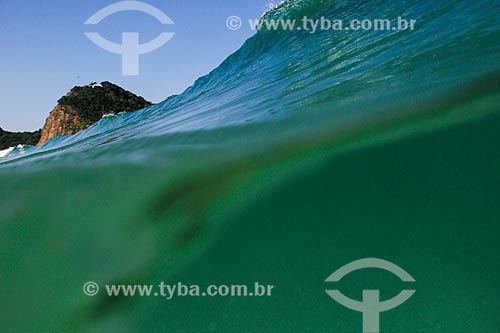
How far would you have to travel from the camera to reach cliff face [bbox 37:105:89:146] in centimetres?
3847

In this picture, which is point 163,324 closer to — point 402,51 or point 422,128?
point 422,128

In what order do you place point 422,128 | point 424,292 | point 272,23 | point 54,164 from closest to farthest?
point 424,292 < point 422,128 < point 54,164 < point 272,23

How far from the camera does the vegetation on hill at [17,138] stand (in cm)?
4538

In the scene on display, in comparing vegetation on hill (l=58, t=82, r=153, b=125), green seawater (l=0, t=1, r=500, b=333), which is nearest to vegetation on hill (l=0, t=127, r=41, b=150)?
vegetation on hill (l=58, t=82, r=153, b=125)

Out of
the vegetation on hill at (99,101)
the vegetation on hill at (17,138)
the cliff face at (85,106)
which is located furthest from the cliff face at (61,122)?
the vegetation on hill at (17,138)

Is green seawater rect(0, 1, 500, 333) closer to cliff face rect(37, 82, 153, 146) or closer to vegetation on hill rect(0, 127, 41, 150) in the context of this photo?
cliff face rect(37, 82, 153, 146)

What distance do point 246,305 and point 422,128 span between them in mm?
1415

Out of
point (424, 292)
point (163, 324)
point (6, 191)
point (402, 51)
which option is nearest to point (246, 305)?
point (163, 324)

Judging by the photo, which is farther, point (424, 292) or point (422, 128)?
point (422, 128)

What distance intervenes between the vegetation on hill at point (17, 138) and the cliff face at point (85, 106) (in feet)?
18.4

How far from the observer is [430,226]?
171cm

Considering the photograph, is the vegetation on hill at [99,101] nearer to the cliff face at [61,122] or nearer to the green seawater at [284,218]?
the cliff face at [61,122]

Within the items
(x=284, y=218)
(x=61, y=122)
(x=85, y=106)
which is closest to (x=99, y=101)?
(x=85, y=106)

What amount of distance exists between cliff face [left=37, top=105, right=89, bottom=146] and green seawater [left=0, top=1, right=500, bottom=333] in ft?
129
